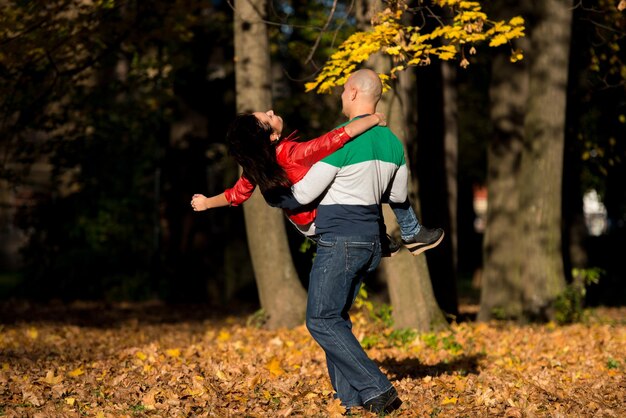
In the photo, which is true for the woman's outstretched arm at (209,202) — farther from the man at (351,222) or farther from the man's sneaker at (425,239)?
the man's sneaker at (425,239)

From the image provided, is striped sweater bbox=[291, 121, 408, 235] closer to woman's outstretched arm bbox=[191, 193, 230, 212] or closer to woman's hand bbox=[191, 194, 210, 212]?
woman's outstretched arm bbox=[191, 193, 230, 212]

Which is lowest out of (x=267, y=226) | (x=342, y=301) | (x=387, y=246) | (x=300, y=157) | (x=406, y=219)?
(x=342, y=301)

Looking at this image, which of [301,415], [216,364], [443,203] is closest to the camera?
[301,415]

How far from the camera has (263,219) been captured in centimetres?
1182

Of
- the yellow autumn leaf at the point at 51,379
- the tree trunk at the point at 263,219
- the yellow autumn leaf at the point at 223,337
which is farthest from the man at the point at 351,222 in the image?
the tree trunk at the point at 263,219

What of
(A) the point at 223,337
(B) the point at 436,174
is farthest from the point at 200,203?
(B) the point at 436,174

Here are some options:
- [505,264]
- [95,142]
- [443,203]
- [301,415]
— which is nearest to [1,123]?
[95,142]

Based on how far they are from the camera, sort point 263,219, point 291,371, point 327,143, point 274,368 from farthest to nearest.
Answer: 1. point 263,219
2. point 291,371
3. point 274,368
4. point 327,143

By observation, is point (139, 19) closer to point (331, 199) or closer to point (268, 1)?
point (268, 1)

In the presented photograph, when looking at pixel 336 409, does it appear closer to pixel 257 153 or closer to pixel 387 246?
pixel 387 246

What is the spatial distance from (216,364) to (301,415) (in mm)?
2210

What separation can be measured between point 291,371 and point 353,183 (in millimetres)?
2876

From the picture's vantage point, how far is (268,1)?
12.1 m

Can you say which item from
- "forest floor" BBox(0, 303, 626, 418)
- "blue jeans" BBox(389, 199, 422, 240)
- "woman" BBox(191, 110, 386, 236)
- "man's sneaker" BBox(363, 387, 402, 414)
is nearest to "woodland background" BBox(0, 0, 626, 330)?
"forest floor" BBox(0, 303, 626, 418)
